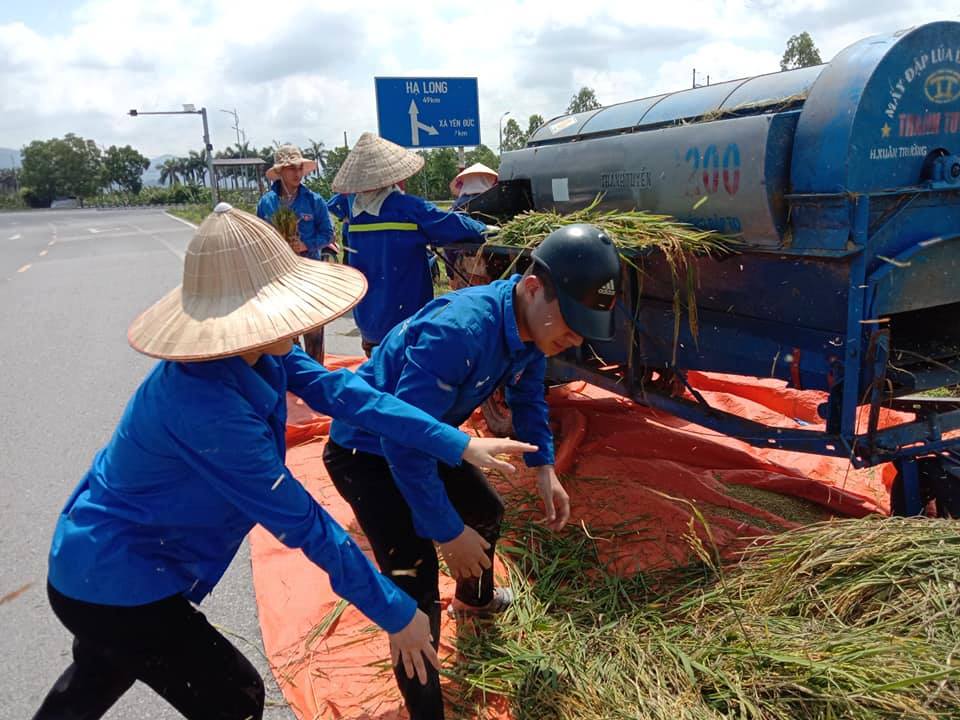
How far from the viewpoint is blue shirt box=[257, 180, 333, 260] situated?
22.0 feet

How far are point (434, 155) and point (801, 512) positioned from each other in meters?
42.0

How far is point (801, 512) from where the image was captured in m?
4.02

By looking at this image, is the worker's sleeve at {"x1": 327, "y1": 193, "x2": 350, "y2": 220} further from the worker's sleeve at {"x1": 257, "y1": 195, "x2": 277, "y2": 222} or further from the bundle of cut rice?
the worker's sleeve at {"x1": 257, "y1": 195, "x2": 277, "y2": 222}

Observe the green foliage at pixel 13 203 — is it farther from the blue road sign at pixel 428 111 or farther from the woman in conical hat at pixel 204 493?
the woman in conical hat at pixel 204 493

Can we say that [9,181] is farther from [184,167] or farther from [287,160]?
[287,160]

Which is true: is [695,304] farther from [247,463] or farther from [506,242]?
[247,463]

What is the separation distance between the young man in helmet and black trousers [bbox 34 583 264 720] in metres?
0.55

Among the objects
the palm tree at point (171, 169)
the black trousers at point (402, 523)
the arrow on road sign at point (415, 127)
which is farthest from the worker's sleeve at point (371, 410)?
the palm tree at point (171, 169)

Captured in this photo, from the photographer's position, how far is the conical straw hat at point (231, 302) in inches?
70.0

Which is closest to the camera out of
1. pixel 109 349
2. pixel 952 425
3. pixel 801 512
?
pixel 952 425

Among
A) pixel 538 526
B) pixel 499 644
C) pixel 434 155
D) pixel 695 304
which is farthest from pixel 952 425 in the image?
pixel 434 155

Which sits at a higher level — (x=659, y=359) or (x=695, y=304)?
(x=695, y=304)

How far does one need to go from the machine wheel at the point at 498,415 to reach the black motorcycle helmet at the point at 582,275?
10.1 feet

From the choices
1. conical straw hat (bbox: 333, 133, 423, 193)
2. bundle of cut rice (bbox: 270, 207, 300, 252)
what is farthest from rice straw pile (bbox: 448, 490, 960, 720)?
bundle of cut rice (bbox: 270, 207, 300, 252)
